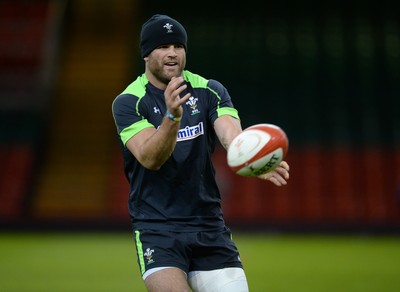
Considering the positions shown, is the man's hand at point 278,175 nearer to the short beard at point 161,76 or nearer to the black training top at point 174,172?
the black training top at point 174,172

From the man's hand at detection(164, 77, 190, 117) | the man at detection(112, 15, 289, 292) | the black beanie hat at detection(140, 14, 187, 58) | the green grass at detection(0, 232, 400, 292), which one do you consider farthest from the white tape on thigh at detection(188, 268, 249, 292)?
the green grass at detection(0, 232, 400, 292)

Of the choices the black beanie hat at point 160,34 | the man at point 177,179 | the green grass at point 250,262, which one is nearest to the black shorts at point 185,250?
the man at point 177,179

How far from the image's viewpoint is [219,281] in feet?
16.1

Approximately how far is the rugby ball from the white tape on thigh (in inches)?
27.6

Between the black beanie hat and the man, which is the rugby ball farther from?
the black beanie hat

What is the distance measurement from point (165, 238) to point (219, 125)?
0.78 m

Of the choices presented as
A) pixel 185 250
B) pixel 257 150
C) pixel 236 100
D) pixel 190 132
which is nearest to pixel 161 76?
pixel 190 132

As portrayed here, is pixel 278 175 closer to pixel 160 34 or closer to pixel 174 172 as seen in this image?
pixel 174 172

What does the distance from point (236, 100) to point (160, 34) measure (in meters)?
15.2

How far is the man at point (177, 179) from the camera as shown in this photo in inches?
193
